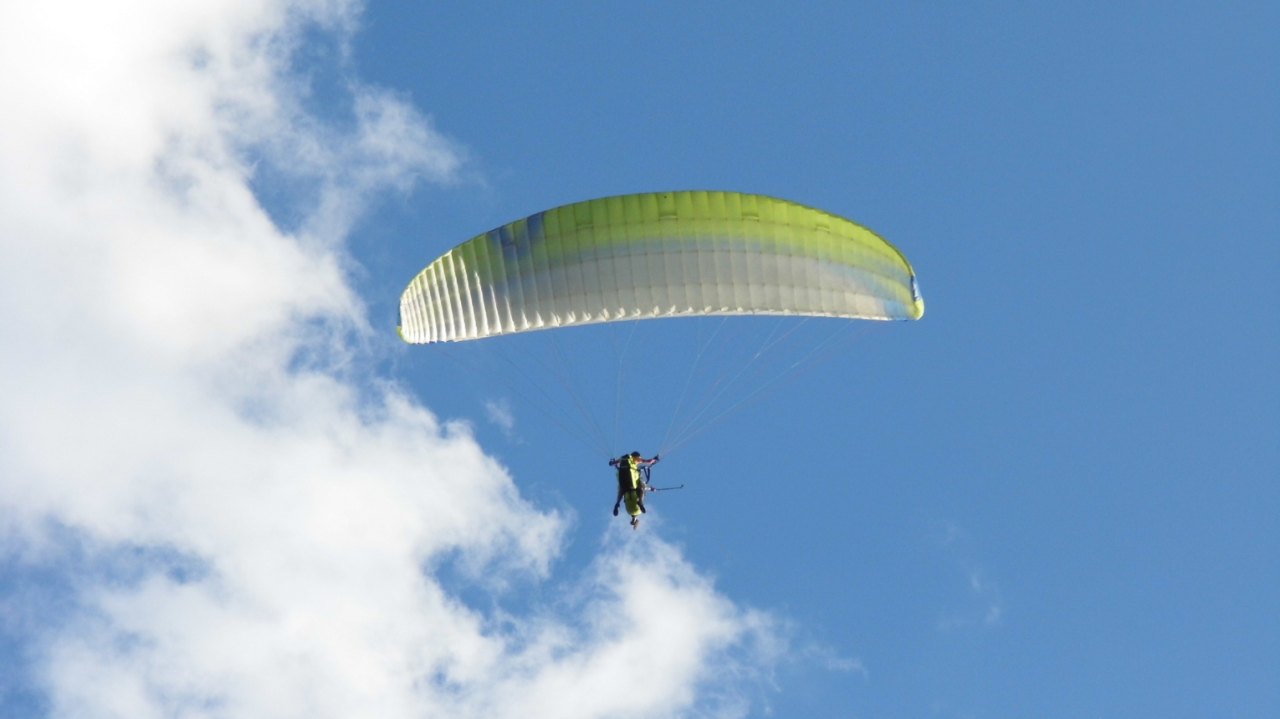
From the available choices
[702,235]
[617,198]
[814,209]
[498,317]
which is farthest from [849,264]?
[498,317]

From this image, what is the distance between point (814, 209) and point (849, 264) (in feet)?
5.23

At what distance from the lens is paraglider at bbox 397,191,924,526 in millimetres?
29312

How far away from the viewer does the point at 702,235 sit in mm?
29406

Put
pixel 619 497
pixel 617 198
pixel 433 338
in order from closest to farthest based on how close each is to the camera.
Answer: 1. pixel 617 198
2. pixel 433 338
3. pixel 619 497

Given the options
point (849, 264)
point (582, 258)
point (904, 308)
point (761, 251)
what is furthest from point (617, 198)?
point (904, 308)

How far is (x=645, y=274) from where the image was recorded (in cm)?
2947

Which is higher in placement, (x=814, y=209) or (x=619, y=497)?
(x=814, y=209)

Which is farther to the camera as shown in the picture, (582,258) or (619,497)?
(619,497)

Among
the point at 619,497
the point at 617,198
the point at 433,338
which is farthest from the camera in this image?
the point at 619,497

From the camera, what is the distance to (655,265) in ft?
96.5

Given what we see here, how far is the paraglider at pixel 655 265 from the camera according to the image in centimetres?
2931

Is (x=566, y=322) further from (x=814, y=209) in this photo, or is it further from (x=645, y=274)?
(x=814, y=209)

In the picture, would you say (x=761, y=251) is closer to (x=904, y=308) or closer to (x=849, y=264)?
(x=849, y=264)

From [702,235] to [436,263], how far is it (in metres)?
6.30
